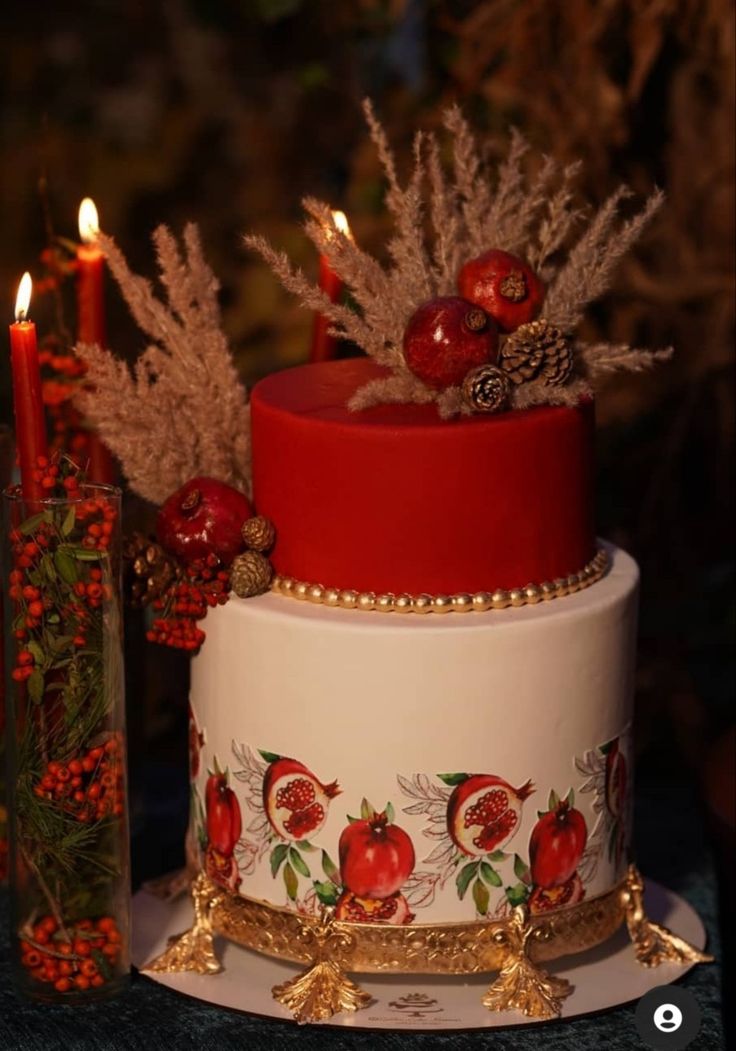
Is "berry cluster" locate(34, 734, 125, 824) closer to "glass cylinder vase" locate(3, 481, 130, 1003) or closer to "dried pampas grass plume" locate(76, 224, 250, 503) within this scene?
"glass cylinder vase" locate(3, 481, 130, 1003)

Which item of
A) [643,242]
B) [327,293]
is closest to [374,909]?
[327,293]

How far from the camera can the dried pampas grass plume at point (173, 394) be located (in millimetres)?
1282

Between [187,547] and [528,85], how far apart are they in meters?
0.90

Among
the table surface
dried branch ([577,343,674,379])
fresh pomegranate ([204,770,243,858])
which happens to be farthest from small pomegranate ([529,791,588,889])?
dried branch ([577,343,674,379])

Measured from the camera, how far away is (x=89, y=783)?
1.21 metres

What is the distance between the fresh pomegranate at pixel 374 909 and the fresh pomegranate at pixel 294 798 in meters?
0.06

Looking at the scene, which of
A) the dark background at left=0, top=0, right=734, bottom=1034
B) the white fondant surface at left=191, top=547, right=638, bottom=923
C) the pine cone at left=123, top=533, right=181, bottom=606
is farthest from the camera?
the dark background at left=0, top=0, right=734, bottom=1034

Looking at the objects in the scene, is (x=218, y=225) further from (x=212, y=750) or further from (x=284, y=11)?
(x=212, y=750)

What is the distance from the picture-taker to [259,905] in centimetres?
125

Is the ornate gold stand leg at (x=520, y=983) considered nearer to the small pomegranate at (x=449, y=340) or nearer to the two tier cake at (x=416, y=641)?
the two tier cake at (x=416, y=641)

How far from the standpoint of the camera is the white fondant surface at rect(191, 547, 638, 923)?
1.16 m

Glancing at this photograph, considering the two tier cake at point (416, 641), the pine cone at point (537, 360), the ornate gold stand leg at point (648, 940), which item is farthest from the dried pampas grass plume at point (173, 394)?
the ornate gold stand leg at point (648, 940)

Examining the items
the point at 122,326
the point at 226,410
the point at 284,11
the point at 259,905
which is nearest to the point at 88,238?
the point at 226,410

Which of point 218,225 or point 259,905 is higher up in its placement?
point 218,225
